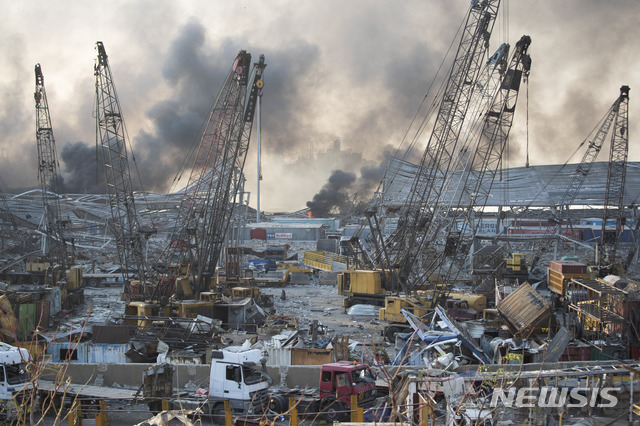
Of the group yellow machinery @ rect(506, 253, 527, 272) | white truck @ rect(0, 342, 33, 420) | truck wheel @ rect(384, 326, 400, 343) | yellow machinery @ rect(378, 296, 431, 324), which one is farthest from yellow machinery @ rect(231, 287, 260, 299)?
white truck @ rect(0, 342, 33, 420)

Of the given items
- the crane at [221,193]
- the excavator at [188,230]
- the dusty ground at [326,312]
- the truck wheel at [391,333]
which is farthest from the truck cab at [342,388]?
the crane at [221,193]

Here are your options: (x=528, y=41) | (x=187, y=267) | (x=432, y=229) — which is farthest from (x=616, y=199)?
(x=187, y=267)

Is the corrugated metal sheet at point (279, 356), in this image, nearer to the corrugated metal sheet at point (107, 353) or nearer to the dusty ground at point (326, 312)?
the corrugated metal sheet at point (107, 353)

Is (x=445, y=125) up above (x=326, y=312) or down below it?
above

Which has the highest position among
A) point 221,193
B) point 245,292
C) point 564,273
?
point 221,193

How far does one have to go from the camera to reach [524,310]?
18.5 meters

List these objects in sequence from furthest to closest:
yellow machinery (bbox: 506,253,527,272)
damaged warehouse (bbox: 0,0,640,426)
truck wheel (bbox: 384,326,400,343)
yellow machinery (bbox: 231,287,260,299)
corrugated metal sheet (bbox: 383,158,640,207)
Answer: corrugated metal sheet (bbox: 383,158,640,207) < yellow machinery (bbox: 506,253,527,272) < yellow machinery (bbox: 231,287,260,299) < truck wheel (bbox: 384,326,400,343) < damaged warehouse (bbox: 0,0,640,426)

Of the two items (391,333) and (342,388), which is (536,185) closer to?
(391,333)

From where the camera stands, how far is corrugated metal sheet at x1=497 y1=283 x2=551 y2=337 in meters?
17.5

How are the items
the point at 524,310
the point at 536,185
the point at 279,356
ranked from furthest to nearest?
the point at 536,185 → the point at 524,310 → the point at 279,356

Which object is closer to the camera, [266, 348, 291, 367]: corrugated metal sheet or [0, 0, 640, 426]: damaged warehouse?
[0, 0, 640, 426]: damaged warehouse

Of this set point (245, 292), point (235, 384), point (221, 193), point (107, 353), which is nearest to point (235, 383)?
point (235, 384)

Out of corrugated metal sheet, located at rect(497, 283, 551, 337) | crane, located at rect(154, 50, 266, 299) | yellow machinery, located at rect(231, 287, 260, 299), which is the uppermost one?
crane, located at rect(154, 50, 266, 299)

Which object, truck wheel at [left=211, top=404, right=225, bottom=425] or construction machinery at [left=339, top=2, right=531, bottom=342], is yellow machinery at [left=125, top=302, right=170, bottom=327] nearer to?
construction machinery at [left=339, top=2, right=531, bottom=342]
